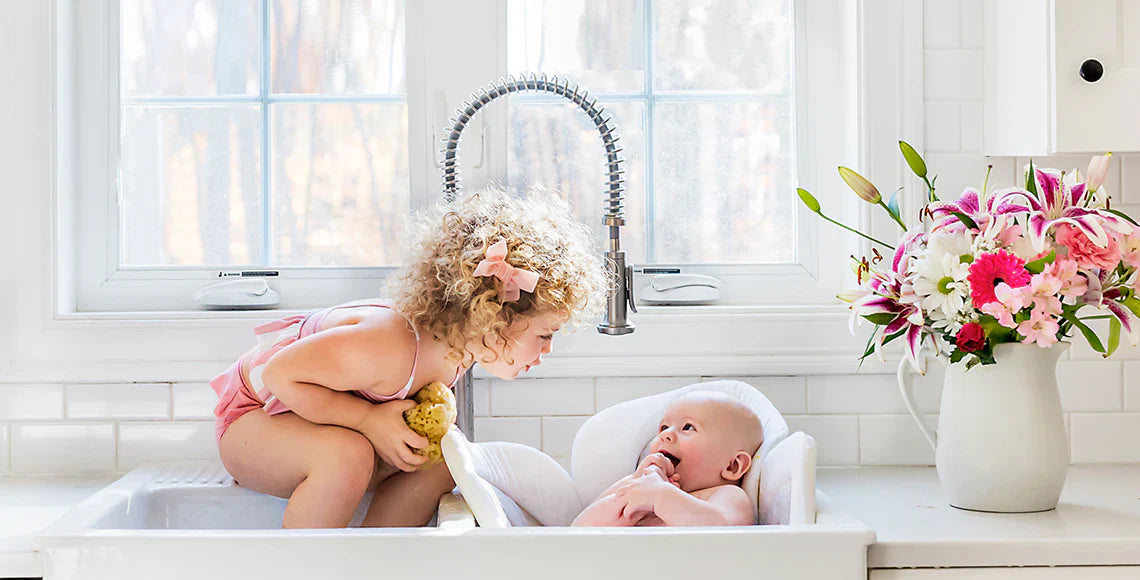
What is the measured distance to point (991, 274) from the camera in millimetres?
1215

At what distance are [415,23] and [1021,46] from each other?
3.28ft

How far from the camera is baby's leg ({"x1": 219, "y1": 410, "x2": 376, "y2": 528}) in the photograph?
1.34 metres

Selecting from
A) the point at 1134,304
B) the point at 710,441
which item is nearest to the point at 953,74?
the point at 1134,304

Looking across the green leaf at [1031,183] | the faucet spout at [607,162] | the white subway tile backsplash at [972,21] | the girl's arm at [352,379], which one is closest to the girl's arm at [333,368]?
the girl's arm at [352,379]

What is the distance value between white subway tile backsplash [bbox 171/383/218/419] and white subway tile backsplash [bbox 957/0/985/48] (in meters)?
1.43

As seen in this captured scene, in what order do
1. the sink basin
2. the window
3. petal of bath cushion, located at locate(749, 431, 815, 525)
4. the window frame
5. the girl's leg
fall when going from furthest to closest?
the window → the window frame → the girl's leg → petal of bath cushion, located at locate(749, 431, 815, 525) → the sink basin

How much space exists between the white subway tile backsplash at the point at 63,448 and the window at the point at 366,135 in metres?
0.23

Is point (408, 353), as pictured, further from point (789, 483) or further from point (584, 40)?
point (584, 40)

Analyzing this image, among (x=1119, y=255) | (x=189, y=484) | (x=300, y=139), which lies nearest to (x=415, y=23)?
(x=300, y=139)

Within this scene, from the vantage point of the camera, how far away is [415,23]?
1727 millimetres

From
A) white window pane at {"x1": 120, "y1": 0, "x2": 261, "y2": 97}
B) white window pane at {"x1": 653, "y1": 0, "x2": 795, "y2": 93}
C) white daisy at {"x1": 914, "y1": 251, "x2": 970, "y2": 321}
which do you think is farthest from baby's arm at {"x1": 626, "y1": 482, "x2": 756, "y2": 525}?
white window pane at {"x1": 120, "y1": 0, "x2": 261, "y2": 97}

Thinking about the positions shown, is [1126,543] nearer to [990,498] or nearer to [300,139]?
[990,498]

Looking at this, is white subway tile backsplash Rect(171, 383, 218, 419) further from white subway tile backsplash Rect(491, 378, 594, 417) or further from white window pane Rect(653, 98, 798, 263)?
white window pane Rect(653, 98, 798, 263)

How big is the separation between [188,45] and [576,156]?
73cm
